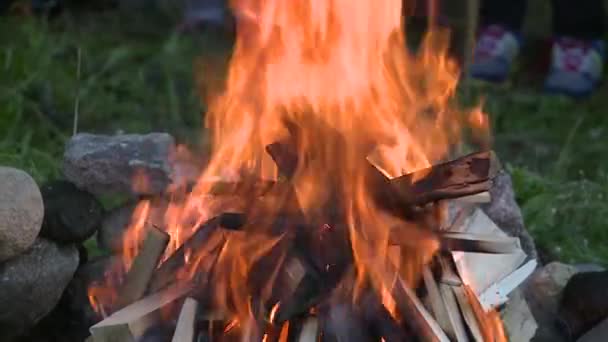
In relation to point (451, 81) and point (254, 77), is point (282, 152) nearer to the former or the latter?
point (254, 77)

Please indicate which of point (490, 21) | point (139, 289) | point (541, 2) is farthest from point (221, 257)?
point (541, 2)

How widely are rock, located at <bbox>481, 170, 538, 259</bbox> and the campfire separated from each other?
0.78 feet

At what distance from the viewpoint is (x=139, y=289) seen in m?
1.75

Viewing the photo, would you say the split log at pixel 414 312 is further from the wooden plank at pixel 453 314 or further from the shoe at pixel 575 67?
the shoe at pixel 575 67

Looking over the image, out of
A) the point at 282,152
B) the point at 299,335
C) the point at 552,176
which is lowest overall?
the point at 552,176

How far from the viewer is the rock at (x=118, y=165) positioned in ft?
7.22

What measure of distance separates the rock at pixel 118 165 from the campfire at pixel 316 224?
6.9 inches

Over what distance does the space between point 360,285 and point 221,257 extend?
10.1 inches

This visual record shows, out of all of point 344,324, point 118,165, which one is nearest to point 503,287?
point 344,324

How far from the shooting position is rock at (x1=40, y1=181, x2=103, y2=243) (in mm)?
2047

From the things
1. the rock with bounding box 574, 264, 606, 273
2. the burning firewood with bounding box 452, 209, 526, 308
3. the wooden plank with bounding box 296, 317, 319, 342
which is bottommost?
the rock with bounding box 574, 264, 606, 273

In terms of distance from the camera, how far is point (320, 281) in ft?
5.46

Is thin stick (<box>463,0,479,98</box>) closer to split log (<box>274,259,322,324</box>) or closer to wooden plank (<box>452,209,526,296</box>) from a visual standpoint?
A: wooden plank (<box>452,209,526,296</box>)

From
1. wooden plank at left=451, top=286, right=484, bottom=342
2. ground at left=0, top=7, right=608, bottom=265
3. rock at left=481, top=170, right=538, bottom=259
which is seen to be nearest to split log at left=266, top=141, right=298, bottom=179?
wooden plank at left=451, top=286, right=484, bottom=342
